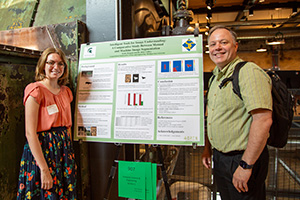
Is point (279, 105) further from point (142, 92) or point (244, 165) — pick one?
point (142, 92)

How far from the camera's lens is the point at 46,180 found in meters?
1.48

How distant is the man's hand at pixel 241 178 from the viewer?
4.12 feet

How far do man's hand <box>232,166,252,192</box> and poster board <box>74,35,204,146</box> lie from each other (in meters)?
0.34

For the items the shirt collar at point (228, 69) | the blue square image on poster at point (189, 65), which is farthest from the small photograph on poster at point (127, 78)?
the shirt collar at point (228, 69)

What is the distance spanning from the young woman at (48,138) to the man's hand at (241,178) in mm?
1211

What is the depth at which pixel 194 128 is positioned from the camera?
1600 millimetres

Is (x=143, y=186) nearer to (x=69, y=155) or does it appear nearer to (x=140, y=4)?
(x=69, y=155)

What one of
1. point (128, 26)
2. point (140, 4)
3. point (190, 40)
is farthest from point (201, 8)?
point (190, 40)

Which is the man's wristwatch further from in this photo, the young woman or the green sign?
the young woman

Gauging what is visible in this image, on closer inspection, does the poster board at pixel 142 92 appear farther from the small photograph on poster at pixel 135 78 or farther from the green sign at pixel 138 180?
the green sign at pixel 138 180

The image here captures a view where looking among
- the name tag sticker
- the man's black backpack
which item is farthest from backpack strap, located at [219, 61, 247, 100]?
the name tag sticker

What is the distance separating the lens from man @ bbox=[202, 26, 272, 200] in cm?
122

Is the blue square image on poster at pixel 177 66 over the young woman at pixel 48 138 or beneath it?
over

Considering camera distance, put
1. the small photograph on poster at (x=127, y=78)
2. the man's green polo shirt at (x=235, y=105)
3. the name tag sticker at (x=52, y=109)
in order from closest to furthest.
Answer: the man's green polo shirt at (x=235, y=105), the name tag sticker at (x=52, y=109), the small photograph on poster at (x=127, y=78)
